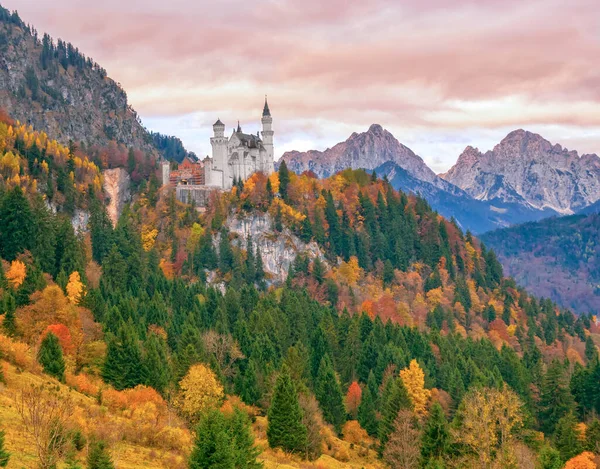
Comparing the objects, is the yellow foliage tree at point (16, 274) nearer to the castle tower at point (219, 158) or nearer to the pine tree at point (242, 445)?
the pine tree at point (242, 445)

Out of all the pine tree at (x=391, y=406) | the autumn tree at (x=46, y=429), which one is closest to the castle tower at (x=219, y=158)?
the pine tree at (x=391, y=406)

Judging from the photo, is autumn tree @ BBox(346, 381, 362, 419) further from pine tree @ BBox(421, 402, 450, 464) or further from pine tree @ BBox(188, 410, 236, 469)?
pine tree @ BBox(188, 410, 236, 469)

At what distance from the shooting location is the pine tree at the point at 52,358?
6625 cm

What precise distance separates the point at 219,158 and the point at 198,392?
4762 inches

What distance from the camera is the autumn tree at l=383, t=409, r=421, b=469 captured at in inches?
2904

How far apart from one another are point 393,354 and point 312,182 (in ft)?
300

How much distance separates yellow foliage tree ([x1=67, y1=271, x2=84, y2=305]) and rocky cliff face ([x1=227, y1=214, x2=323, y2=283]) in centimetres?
8295

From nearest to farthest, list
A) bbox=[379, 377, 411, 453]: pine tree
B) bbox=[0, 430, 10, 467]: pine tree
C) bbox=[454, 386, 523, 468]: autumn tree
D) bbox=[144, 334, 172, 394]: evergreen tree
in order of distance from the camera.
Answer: bbox=[0, 430, 10, 467]: pine tree, bbox=[454, 386, 523, 468]: autumn tree, bbox=[144, 334, 172, 394]: evergreen tree, bbox=[379, 377, 411, 453]: pine tree

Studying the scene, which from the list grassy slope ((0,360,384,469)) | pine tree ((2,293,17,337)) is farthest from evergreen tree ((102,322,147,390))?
pine tree ((2,293,17,337))

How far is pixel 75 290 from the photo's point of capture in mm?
91500

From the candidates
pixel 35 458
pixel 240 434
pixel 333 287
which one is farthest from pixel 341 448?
pixel 333 287

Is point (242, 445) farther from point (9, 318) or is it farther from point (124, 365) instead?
point (9, 318)

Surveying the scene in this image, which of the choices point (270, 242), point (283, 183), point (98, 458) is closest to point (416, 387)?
point (98, 458)

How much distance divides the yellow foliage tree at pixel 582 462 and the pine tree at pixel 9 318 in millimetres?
53162
